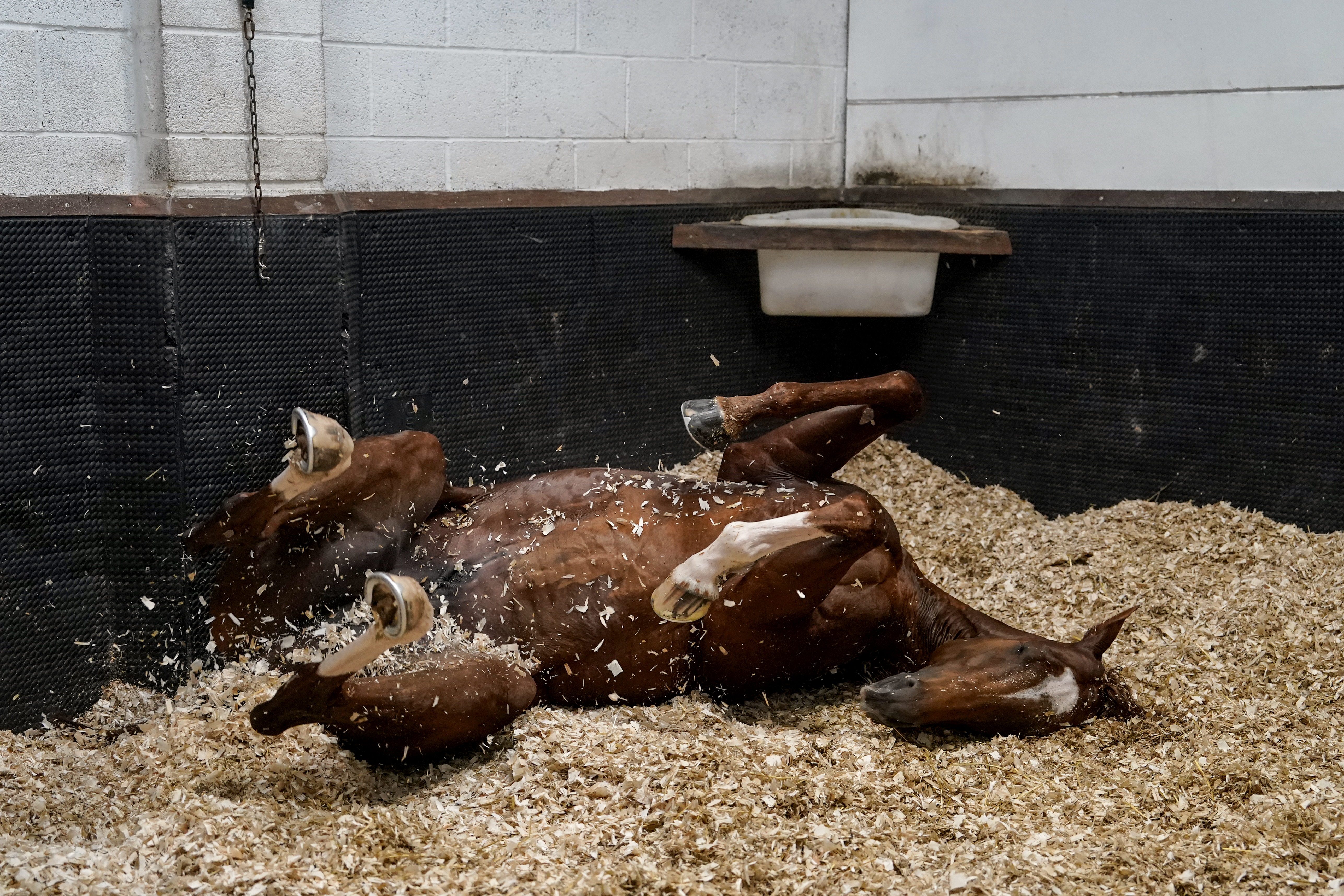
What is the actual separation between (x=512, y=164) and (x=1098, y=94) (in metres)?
1.94

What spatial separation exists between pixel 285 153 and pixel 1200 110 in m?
2.73

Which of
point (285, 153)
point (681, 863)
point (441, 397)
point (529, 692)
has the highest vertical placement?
point (285, 153)

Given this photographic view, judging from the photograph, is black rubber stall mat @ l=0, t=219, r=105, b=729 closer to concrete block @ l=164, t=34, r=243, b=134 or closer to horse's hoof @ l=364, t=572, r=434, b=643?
concrete block @ l=164, t=34, r=243, b=134

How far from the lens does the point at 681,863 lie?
2188 mm

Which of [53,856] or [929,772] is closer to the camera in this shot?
[53,856]

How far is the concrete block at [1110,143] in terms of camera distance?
11.6ft

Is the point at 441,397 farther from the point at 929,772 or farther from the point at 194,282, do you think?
the point at 929,772

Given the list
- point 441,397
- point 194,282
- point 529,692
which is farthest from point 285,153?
point 529,692

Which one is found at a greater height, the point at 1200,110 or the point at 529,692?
the point at 1200,110

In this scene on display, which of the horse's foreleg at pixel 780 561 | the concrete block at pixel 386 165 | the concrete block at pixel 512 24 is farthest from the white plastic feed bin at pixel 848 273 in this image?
the horse's foreleg at pixel 780 561

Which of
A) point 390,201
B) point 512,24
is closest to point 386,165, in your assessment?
point 390,201

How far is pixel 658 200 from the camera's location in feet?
13.4

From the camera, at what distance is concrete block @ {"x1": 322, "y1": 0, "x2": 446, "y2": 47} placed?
3283 mm

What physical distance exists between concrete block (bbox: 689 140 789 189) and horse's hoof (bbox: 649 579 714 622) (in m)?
2.15
